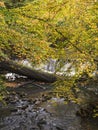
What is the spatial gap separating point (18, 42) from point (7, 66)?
6886 millimetres

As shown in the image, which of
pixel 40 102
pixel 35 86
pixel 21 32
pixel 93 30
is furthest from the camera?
pixel 35 86

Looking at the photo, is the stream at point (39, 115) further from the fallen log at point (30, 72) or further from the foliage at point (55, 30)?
the foliage at point (55, 30)

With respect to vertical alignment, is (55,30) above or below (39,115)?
above

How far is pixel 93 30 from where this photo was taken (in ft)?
26.2

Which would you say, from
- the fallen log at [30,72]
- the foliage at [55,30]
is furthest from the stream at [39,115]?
the foliage at [55,30]

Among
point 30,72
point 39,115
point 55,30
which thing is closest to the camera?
point 55,30

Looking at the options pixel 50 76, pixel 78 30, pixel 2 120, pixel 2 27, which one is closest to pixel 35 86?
pixel 50 76

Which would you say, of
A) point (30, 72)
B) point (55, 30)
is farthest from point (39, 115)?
point (55, 30)

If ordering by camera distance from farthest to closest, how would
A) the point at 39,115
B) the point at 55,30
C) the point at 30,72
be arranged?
the point at 30,72, the point at 39,115, the point at 55,30

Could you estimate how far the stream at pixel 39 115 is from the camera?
34.6ft

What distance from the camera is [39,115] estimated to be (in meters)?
11.9

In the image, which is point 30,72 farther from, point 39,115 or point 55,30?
point 55,30

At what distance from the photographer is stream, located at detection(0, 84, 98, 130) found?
10.6 meters

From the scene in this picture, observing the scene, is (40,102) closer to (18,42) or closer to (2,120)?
(2,120)
